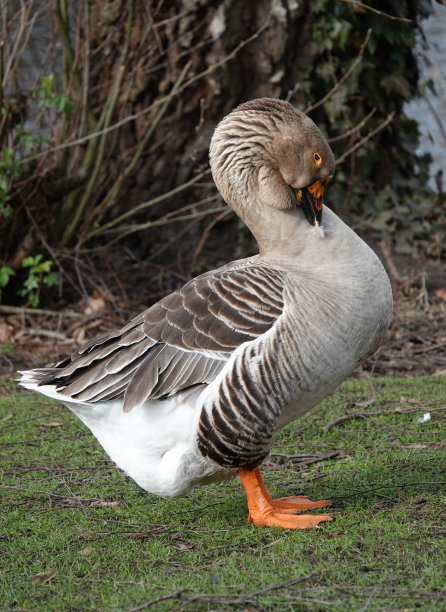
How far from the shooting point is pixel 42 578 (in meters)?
3.75

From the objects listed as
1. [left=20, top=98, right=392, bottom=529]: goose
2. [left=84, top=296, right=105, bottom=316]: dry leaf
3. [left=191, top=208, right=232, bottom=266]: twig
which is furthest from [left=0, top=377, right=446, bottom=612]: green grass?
[left=191, top=208, right=232, bottom=266]: twig

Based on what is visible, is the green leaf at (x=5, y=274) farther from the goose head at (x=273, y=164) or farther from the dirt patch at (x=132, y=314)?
the goose head at (x=273, y=164)

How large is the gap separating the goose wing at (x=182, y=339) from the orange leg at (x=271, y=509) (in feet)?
2.22

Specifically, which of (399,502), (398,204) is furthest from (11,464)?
(398,204)

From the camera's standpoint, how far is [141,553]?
4.00 m

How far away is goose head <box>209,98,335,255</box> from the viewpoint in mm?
4406

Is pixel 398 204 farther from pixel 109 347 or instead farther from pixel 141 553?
pixel 141 553

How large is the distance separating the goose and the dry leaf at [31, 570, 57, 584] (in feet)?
2.51

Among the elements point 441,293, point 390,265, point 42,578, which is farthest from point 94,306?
point 42,578

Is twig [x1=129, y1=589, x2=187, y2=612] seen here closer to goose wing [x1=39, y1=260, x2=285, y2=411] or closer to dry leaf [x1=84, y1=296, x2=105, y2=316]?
goose wing [x1=39, y1=260, x2=285, y2=411]

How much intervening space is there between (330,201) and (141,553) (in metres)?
6.54

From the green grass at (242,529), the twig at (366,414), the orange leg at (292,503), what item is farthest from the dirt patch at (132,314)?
the orange leg at (292,503)

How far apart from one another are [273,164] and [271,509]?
183 cm

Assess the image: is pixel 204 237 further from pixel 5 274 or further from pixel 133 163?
pixel 5 274
